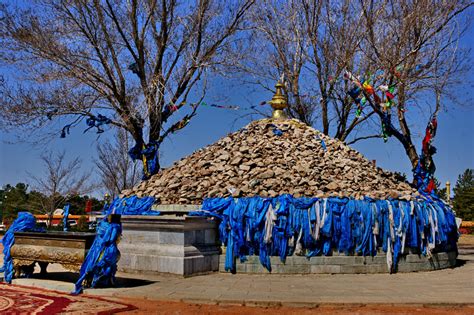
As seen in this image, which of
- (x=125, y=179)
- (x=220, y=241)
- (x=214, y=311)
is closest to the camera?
(x=214, y=311)

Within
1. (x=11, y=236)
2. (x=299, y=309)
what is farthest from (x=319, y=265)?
(x=11, y=236)

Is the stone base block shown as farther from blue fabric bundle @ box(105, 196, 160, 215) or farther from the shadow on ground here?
blue fabric bundle @ box(105, 196, 160, 215)

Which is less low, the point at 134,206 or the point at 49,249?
the point at 134,206

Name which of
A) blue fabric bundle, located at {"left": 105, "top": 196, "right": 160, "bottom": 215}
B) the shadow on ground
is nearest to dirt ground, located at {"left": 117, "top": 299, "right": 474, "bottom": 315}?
the shadow on ground

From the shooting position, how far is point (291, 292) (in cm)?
738

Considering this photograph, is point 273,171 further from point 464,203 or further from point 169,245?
point 464,203

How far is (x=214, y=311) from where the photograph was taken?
6.24 m

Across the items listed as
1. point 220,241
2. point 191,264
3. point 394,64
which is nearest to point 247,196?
point 220,241

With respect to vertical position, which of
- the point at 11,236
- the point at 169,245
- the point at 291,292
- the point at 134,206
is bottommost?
the point at 291,292

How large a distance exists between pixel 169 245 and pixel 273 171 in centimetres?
318

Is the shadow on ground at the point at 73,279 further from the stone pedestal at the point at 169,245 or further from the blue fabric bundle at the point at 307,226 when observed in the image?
the blue fabric bundle at the point at 307,226

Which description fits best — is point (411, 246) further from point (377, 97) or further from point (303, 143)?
point (377, 97)

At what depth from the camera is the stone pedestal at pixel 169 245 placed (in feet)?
A: 29.5

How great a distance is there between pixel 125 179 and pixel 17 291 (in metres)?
19.5
